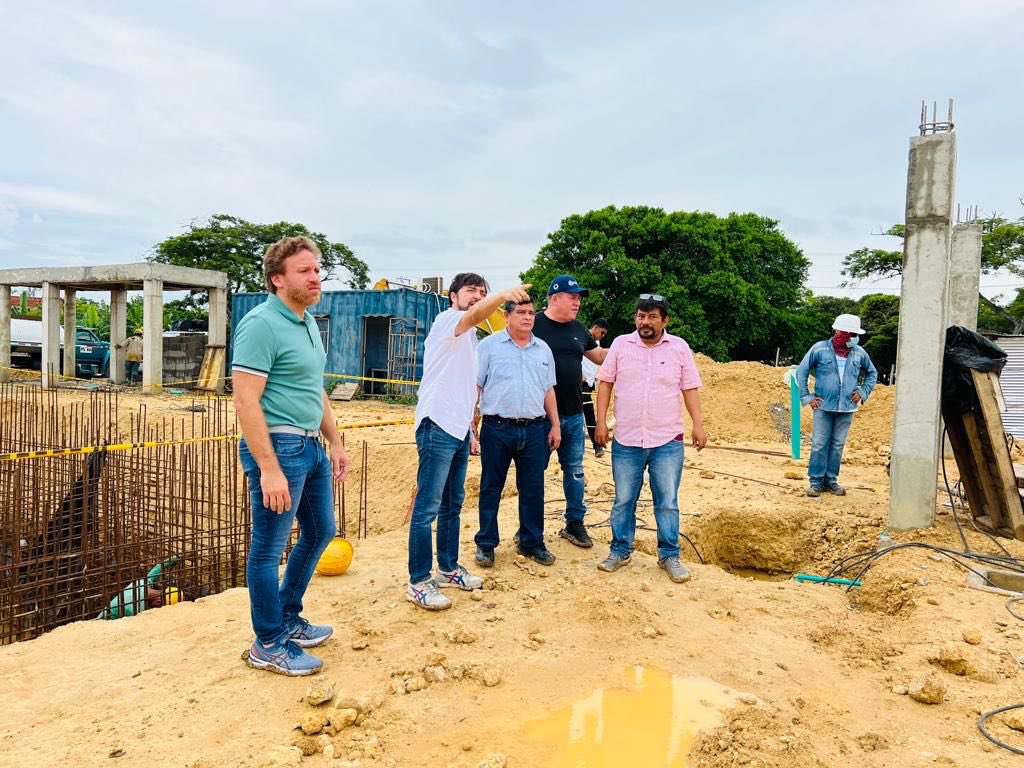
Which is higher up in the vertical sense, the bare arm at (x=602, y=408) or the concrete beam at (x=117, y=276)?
the concrete beam at (x=117, y=276)

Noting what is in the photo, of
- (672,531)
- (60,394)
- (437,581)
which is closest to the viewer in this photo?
(437,581)

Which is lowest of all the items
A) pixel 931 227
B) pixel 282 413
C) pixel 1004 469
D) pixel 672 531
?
pixel 672 531

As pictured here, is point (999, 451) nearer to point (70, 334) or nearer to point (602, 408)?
point (602, 408)

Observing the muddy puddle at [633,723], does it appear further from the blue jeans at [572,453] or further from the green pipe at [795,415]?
the green pipe at [795,415]

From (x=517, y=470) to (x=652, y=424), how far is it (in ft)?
2.84

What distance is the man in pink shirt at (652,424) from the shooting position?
12.9 ft

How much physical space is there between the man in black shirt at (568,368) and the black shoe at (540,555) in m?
0.43

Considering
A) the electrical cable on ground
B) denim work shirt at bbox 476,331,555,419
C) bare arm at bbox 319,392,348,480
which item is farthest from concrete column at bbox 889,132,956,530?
bare arm at bbox 319,392,348,480

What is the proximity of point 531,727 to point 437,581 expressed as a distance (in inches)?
54.6

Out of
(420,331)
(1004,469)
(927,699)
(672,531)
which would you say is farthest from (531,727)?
(420,331)

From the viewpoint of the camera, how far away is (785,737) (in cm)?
226

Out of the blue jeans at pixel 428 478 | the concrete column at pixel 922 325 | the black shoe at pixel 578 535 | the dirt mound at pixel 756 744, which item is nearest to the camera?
the dirt mound at pixel 756 744

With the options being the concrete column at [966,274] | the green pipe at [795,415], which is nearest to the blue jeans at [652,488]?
the green pipe at [795,415]

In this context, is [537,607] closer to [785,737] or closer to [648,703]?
[648,703]
